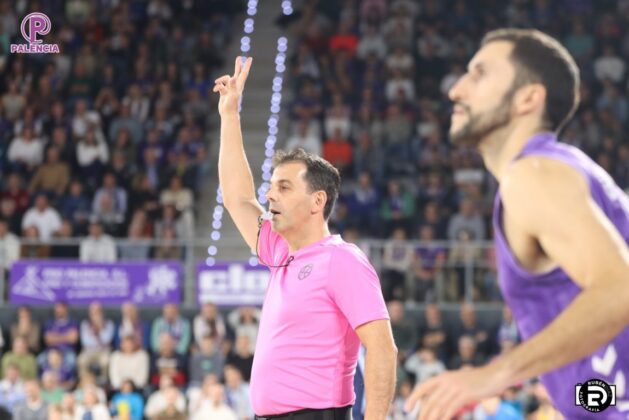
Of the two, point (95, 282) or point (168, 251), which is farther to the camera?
point (168, 251)

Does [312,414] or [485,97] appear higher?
[485,97]

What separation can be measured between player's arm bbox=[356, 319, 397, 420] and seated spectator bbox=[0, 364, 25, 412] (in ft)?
27.2

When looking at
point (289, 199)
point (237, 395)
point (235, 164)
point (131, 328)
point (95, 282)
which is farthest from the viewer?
point (95, 282)

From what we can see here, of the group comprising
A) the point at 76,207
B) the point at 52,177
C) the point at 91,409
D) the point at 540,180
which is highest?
the point at 52,177

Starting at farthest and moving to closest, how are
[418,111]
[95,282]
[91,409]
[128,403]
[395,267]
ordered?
1. [418,111]
2. [395,267]
3. [95,282]
4. [128,403]
5. [91,409]

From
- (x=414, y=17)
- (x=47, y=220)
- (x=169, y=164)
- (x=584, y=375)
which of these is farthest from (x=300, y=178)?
(x=414, y=17)

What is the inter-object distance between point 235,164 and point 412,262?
940 centimetres

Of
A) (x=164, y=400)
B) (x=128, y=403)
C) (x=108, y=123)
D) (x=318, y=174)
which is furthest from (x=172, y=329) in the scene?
(x=318, y=174)

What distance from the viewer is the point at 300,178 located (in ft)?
15.6

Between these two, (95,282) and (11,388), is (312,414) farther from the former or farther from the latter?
(95,282)

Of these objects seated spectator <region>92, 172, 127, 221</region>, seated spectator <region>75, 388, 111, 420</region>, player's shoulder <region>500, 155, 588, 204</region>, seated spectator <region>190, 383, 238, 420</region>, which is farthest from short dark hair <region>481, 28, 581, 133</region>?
seated spectator <region>92, 172, 127, 221</region>

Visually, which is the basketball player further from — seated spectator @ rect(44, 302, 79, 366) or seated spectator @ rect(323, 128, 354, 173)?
seated spectator @ rect(323, 128, 354, 173)

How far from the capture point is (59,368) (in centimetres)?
1293

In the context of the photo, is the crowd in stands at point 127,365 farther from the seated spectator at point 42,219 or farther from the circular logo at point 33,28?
the circular logo at point 33,28
